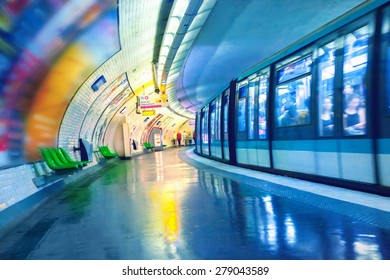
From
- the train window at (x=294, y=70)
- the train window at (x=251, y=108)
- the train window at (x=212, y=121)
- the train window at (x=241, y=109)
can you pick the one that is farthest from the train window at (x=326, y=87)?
the train window at (x=212, y=121)

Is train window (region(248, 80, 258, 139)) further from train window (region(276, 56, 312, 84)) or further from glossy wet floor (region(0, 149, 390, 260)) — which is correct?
glossy wet floor (region(0, 149, 390, 260))

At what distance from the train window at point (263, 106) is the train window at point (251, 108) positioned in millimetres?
400

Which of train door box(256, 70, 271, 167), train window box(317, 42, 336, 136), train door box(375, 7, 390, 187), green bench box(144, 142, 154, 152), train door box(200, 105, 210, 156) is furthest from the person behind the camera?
green bench box(144, 142, 154, 152)

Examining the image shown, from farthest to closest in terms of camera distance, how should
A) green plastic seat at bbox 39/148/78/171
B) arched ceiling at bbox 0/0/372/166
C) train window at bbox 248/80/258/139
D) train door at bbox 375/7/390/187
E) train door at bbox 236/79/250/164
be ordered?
1. train door at bbox 236/79/250/164
2. train window at bbox 248/80/258/139
3. green plastic seat at bbox 39/148/78/171
4. arched ceiling at bbox 0/0/372/166
5. train door at bbox 375/7/390/187

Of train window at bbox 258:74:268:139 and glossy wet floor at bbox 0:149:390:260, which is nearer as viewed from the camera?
glossy wet floor at bbox 0:149:390:260

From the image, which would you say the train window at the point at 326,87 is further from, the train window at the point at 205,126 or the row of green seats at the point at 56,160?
the train window at the point at 205,126

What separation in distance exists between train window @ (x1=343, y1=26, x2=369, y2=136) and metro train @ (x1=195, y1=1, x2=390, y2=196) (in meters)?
0.01

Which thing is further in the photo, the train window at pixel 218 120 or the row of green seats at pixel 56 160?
the train window at pixel 218 120

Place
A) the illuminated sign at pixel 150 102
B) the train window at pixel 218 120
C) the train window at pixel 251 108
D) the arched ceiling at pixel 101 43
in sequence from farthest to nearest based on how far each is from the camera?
1. the illuminated sign at pixel 150 102
2. the train window at pixel 218 120
3. the train window at pixel 251 108
4. the arched ceiling at pixel 101 43

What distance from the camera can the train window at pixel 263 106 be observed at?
28.5ft

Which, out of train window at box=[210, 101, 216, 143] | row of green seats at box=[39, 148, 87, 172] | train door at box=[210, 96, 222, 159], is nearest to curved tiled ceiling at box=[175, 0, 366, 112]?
train door at box=[210, 96, 222, 159]

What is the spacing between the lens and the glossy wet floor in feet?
10.2

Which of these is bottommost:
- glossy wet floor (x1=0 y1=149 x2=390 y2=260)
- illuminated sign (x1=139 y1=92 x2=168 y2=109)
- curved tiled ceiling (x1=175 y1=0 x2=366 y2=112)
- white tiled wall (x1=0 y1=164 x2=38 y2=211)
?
glossy wet floor (x1=0 y1=149 x2=390 y2=260)

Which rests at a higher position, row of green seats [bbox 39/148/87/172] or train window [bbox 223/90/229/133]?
train window [bbox 223/90/229/133]
